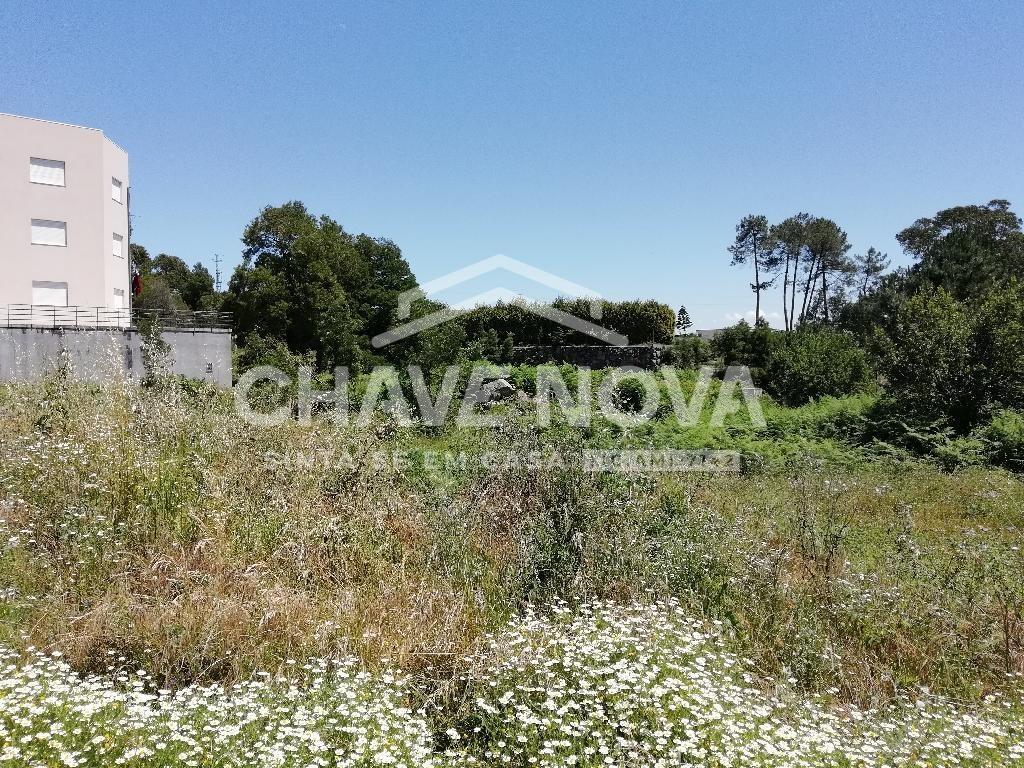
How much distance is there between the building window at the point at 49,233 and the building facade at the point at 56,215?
3 centimetres

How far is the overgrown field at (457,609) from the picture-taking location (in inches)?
125

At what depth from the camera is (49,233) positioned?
2508cm

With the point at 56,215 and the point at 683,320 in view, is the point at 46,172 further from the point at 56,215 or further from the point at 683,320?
the point at 683,320

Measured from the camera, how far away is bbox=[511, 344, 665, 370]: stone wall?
20.8m

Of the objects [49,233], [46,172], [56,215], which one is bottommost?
[49,233]

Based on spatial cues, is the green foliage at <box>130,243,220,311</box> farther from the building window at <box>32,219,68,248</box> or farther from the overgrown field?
the overgrown field

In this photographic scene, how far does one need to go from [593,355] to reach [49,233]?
69.6ft

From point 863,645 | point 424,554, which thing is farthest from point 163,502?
point 863,645

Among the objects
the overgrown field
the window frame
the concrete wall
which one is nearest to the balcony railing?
the concrete wall

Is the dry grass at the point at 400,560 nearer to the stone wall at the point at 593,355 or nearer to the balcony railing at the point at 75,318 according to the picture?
the stone wall at the point at 593,355

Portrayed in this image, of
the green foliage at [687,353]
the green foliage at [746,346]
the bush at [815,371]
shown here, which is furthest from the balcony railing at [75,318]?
the bush at [815,371]

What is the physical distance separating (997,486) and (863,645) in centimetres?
582

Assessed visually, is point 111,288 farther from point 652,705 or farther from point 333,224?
point 652,705

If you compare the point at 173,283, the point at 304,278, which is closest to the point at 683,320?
the point at 304,278
